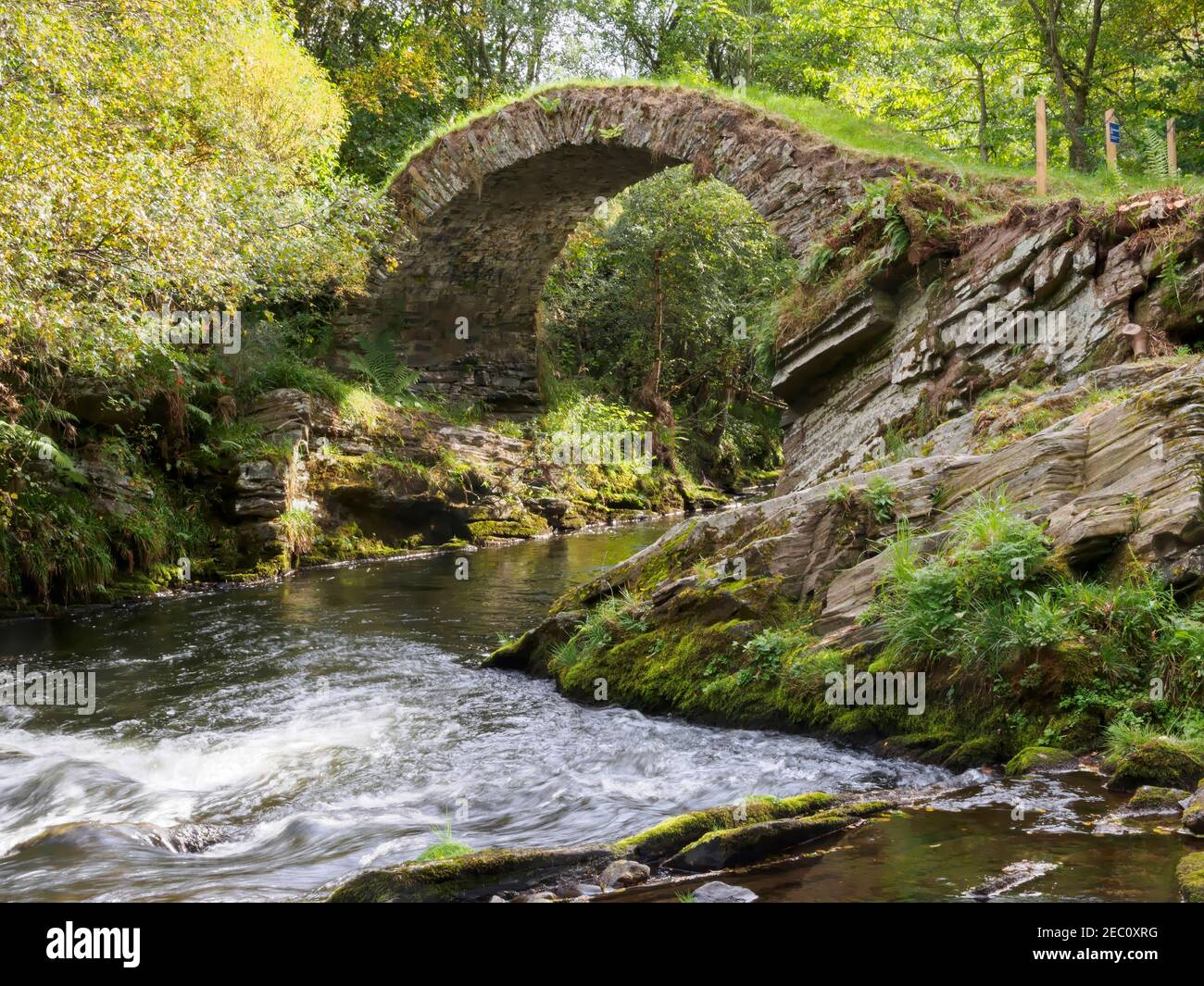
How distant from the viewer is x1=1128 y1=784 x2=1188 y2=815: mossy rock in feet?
13.6

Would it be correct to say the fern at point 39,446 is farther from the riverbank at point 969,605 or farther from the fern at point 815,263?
the fern at point 815,263

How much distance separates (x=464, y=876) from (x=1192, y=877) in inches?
93.6

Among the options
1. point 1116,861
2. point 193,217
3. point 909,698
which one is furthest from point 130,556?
point 1116,861

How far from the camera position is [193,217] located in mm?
10227

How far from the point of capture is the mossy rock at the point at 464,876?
3756mm

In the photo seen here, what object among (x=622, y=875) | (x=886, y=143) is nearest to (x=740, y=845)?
(x=622, y=875)

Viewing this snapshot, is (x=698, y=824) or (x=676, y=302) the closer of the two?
(x=698, y=824)

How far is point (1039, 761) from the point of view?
4.96 meters

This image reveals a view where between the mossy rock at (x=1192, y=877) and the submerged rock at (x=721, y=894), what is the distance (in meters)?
1.30

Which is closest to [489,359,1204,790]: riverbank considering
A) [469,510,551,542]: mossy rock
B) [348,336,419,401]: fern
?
[469,510,551,542]: mossy rock

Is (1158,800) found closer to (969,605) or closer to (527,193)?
(969,605)

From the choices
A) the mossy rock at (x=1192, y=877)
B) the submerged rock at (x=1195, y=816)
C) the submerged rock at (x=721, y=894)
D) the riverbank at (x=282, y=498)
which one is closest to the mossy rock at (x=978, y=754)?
the submerged rock at (x=1195, y=816)
